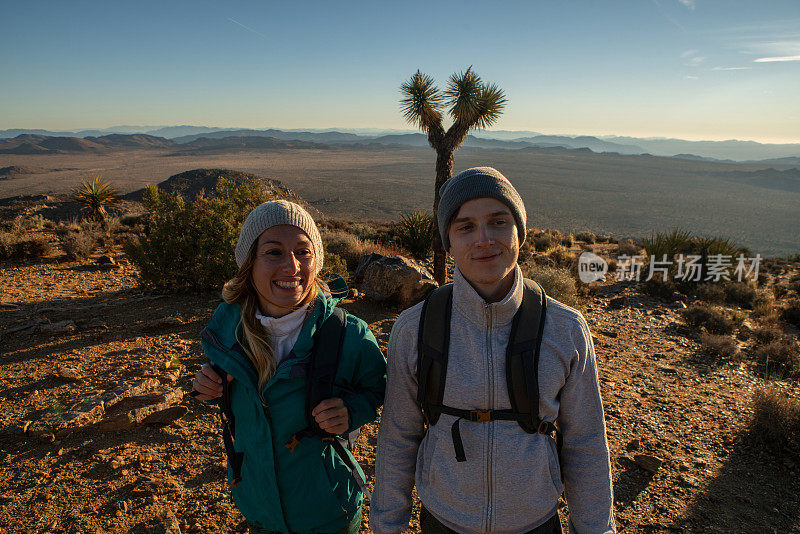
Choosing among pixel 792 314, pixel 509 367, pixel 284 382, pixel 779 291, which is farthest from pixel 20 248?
pixel 779 291

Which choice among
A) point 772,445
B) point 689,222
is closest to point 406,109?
point 772,445

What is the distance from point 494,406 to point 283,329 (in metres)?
0.87

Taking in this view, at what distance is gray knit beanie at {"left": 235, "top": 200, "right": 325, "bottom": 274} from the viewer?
5.58 ft

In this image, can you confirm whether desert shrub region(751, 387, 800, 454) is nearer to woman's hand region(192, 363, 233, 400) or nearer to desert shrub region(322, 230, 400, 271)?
woman's hand region(192, 363, 233, 400)

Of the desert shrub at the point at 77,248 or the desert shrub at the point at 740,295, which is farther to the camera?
the desert shrub at the point at 740,295

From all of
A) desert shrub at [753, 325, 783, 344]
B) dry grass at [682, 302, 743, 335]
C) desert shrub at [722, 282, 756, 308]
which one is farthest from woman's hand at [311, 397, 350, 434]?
desert shrub at [722, 282, 756, 308]

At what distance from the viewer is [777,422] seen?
4.17 metres

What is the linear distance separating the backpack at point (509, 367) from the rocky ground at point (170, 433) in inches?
76.6

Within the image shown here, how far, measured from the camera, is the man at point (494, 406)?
4.89 ft

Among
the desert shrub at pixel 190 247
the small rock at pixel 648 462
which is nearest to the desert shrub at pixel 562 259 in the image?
the small rock at pixel 648 462

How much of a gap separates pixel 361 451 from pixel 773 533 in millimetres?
3180

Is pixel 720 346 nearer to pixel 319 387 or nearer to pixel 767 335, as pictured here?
pixel 767 335

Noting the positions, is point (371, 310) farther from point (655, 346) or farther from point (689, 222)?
point (689, 222)

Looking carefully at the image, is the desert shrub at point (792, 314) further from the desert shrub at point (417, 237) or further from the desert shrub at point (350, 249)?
the desert shrub at point (350, 249)
